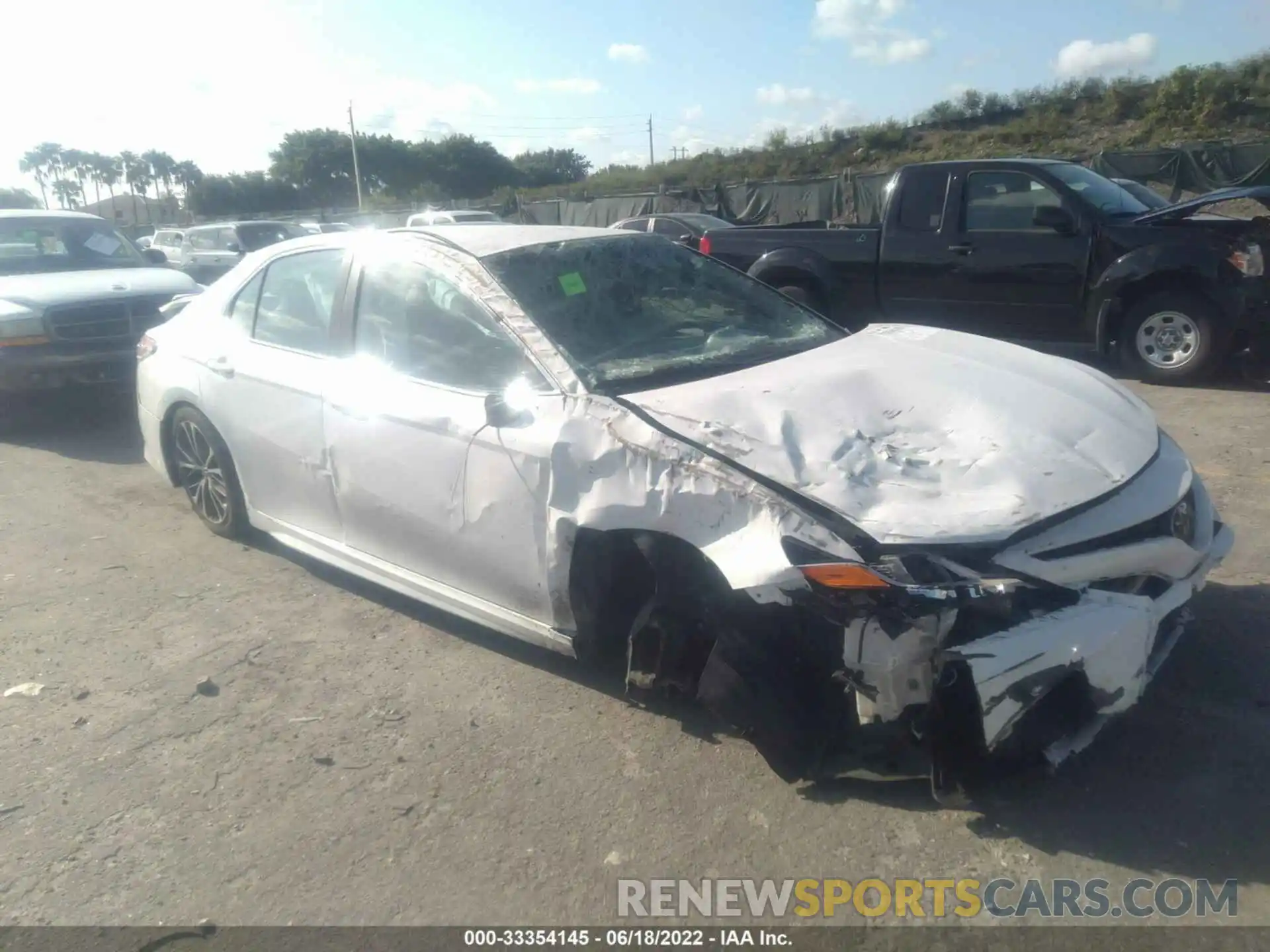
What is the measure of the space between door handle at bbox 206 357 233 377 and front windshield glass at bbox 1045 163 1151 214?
6.82 meters

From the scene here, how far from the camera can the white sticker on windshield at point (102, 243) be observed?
30.8ft

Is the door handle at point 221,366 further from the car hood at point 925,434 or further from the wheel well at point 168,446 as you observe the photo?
the car hood at point 925,434

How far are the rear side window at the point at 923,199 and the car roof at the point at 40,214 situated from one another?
295 inches

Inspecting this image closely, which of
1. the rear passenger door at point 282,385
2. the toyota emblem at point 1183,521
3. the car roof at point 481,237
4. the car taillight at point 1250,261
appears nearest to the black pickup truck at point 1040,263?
the car taillight at point 1250,261

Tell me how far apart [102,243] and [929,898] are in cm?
960

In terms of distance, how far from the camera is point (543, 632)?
11.4 feet

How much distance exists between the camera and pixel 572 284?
3.96 metres

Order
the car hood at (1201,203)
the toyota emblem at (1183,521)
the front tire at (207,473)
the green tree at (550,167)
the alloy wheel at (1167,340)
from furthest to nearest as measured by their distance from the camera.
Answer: the green tree at (550,167), the alloy wheel at (1167,340), the car hood at (1201,203), the front tire at (207,473), the toyota emblem at (1183,521)

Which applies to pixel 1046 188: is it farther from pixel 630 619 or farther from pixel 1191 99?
pixel 1191 99

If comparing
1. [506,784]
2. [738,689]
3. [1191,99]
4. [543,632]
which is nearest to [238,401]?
[543,632]

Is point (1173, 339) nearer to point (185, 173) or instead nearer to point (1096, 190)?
point (1096, 190)

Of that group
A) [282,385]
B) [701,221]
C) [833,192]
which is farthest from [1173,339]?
[833,192]

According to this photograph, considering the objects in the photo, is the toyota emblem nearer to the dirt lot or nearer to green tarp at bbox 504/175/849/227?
the dirt lot

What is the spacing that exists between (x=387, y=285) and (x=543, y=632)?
5.35ft
